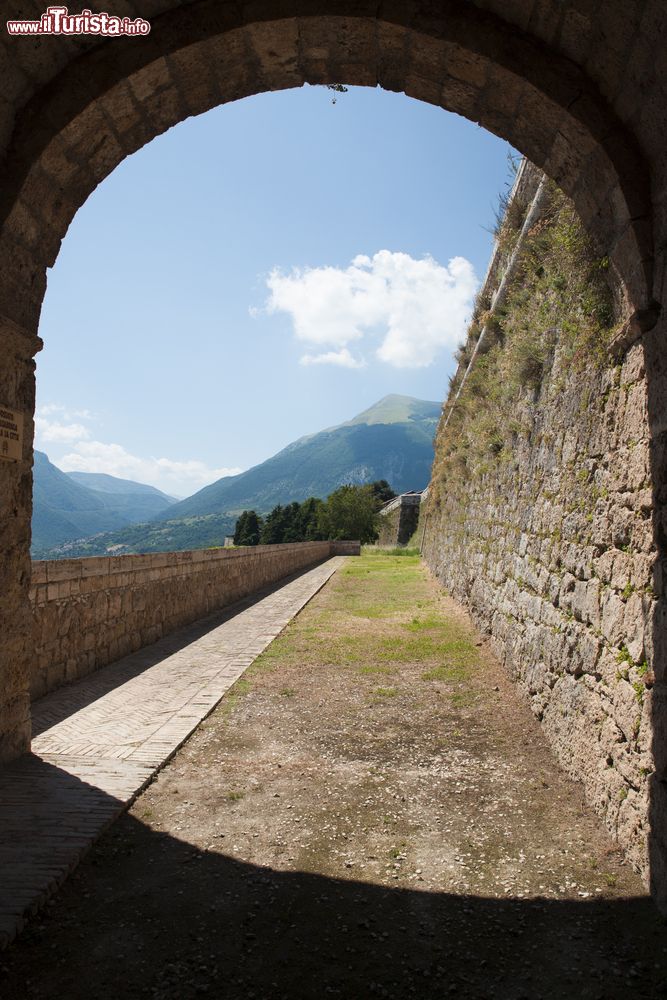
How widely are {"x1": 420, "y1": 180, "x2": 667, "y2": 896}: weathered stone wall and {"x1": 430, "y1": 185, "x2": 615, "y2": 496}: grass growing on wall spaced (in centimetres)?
4

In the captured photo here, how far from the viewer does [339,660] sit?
23.0 feet

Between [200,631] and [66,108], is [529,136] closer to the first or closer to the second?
[66,108]

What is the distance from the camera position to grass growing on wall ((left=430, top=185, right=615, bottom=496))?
4238 mm

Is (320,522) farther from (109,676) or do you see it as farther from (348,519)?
(109,676)

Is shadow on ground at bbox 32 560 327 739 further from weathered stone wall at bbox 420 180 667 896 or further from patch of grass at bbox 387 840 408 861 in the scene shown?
weathered stone wall at bbox 420 180 667 896

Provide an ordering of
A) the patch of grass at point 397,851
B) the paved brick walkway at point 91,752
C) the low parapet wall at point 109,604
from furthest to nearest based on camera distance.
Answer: the low parapet wall at point 109,604 < the patch of grass at point 397,851 < the paved brick walkway at point 91,752

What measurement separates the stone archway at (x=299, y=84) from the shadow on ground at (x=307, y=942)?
123cm

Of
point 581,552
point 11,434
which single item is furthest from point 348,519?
point 11,434

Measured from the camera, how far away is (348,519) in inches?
2335

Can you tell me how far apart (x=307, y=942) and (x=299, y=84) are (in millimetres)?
4851

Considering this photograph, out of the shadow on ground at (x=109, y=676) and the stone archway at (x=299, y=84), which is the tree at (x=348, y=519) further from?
the stone archway at (x=299, y=84)

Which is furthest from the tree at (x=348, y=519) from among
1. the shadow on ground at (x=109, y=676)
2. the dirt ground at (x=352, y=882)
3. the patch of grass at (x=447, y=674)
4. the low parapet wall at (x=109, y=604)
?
the dirt ground at (x=352, y=882)

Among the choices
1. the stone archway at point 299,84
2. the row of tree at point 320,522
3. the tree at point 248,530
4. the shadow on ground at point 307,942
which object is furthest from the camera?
the tree at point 248,530

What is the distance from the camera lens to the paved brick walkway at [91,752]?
2826 mm
